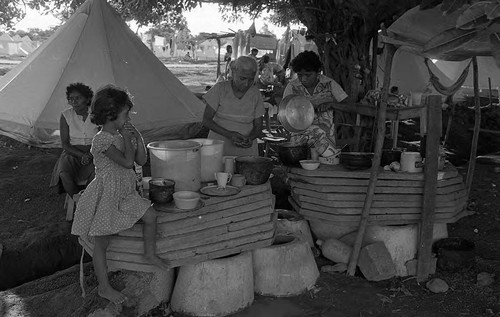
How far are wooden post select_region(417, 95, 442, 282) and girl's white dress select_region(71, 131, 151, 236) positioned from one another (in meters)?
2.13

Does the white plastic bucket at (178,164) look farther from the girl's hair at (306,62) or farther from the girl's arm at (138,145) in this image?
the girl's hair at (306,62)

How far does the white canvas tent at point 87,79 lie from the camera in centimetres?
592

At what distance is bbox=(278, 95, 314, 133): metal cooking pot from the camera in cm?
407

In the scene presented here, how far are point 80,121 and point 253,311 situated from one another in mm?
2363

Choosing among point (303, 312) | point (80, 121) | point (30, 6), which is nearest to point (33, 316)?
point (303, 312)

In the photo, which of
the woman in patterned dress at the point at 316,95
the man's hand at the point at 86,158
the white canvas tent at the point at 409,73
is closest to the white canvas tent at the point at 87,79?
the man's hand at the point at 86,158

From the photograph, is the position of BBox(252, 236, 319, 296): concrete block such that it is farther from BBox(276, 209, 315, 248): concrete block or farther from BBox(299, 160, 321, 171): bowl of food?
BBox(299, 160, 321, 171): bowl of food

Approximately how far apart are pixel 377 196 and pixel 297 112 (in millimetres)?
920

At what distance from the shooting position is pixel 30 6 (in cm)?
1038

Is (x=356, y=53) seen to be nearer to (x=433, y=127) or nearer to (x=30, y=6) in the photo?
(x=433, y=127)

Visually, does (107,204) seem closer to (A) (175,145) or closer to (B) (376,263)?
(A) (175,145)

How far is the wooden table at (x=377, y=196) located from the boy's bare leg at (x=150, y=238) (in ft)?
4.83

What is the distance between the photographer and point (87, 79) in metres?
6.08

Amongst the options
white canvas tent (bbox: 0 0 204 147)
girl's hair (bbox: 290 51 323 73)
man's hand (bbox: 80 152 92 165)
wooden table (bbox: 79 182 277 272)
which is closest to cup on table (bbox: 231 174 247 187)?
wooden table (bbox: 79 182 277 272)
